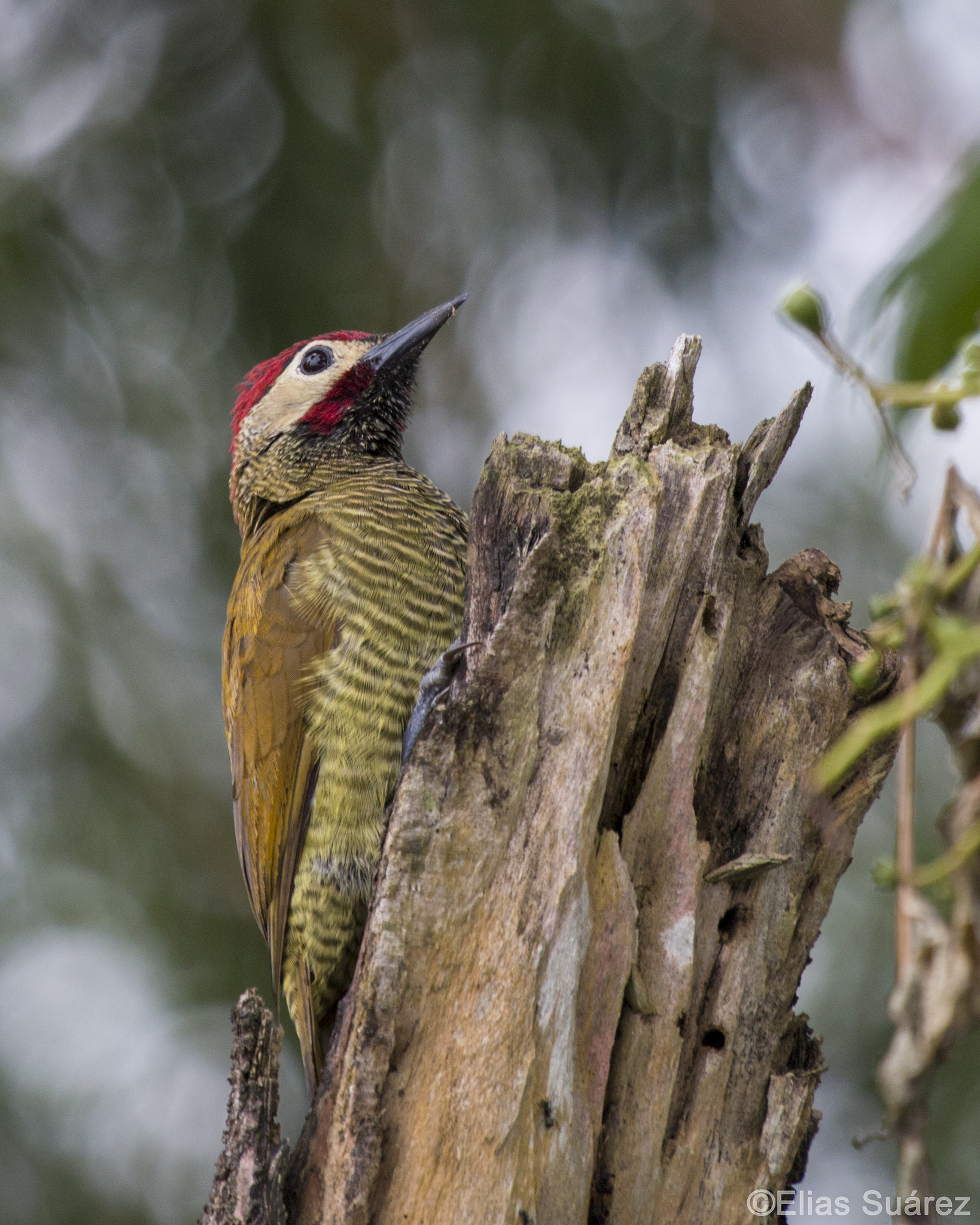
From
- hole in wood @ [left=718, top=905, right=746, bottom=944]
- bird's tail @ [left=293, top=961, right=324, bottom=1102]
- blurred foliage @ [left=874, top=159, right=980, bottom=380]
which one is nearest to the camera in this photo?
blurred foliage @ [left=874, top=159, right=980, bottom=380]

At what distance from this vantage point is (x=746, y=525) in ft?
8.15

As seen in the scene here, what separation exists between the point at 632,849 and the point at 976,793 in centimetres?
126

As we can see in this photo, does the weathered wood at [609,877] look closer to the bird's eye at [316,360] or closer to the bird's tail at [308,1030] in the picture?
the bird's tail at [308,1030]

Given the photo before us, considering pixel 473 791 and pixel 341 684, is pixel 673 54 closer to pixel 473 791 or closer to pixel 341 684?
pixel 341 684

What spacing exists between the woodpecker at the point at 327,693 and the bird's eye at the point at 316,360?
2.66ft

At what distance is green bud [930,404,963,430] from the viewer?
1.20 meters

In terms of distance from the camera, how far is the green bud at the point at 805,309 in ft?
3.95

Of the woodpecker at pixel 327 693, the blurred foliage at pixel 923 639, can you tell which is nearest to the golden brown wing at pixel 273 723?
the woodpecker at pixel 327 693

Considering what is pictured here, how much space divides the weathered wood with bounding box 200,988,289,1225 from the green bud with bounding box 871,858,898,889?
1.64m

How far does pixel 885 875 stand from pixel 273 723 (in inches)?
99.2

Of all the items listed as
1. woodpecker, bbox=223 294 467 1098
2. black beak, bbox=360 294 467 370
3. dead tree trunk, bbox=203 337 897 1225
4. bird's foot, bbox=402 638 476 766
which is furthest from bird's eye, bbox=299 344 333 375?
dead tree trunk, bbox=203 337 897 1225

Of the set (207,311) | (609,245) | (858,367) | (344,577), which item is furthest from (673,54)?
(858,367)

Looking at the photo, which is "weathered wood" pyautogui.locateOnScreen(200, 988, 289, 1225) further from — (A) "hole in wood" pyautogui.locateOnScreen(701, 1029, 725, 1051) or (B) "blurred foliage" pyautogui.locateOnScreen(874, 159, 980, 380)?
(B) "blurred foliage" pyautogui.locateOnScreen(874, 159, 980, 380)

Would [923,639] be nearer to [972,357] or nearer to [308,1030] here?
[972,357]
